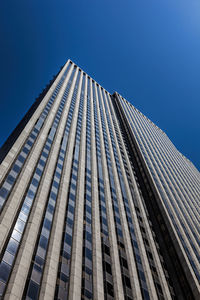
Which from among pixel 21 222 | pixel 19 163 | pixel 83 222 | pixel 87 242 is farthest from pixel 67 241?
pixel 19 163

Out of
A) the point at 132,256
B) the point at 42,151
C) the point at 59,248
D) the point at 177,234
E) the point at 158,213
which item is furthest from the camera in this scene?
the point at 158,213

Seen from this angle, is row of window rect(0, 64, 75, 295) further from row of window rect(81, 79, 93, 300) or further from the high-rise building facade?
row of window rect(81, 79, 93, 300)

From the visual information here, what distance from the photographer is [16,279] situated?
81.1ft

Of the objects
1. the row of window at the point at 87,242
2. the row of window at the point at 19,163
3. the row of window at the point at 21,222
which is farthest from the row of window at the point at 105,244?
the row of window at the point at 19,163

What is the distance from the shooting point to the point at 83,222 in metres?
40.2

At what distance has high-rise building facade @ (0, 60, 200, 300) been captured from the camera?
2869cm

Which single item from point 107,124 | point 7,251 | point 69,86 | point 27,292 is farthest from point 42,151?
point 69,86

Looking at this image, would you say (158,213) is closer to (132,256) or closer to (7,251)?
(132,256)

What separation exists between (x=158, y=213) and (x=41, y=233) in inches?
1461

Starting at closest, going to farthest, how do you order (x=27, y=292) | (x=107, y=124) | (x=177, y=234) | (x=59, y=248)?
(x=27, y=292) → (x=59, y=248) → (x=177, y=234) → (x=107, y=124)

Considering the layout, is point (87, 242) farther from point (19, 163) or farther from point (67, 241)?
point (19, 163)

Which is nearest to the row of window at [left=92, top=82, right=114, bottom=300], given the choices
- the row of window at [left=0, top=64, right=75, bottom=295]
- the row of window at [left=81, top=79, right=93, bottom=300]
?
the row of window at [left=81, top=79, right=93, bottom=300]

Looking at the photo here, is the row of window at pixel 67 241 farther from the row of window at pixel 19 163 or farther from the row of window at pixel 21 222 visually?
the row of window at pixel 19 163

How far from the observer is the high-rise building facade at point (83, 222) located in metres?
28.7
